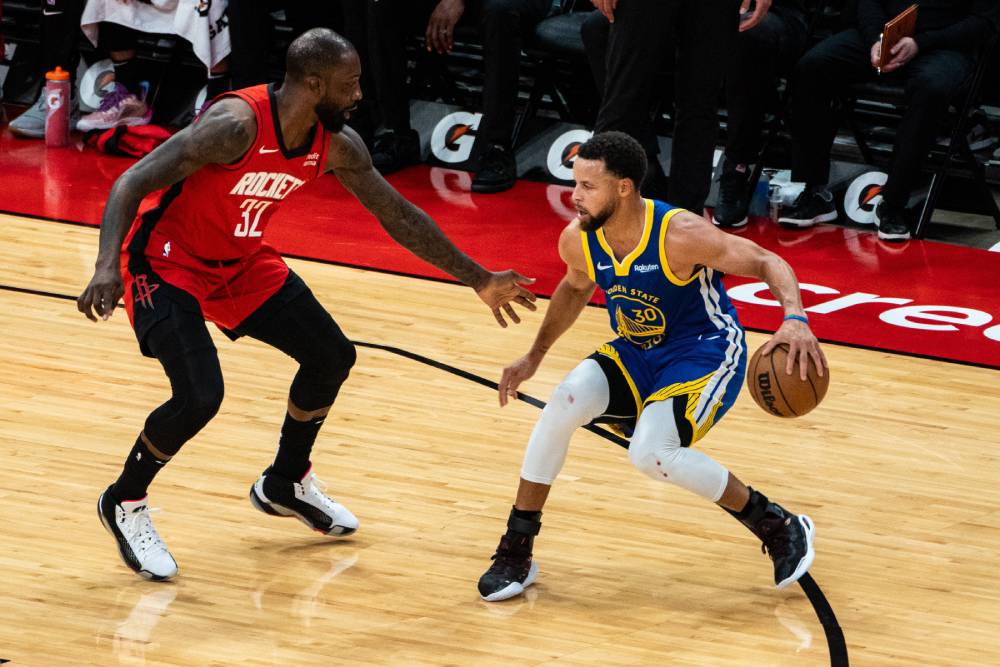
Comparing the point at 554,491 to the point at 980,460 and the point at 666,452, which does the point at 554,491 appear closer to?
the point at 666,452

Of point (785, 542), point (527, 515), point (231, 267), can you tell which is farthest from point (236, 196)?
point (785, 542)

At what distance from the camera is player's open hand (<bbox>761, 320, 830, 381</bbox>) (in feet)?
12.6

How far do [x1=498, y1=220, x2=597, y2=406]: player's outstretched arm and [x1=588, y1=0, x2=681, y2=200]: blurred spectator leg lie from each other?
3.13 meters

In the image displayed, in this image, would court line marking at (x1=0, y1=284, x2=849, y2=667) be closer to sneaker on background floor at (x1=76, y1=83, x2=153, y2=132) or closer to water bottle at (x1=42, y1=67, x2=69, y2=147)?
water bottle at (x1=42, y1=67, x2=69, y2=147)

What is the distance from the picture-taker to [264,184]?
14.0 feet

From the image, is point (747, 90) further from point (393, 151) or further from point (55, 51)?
point (55, 51)

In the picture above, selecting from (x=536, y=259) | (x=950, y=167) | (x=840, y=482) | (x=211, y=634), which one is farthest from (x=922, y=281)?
(x=211, y=634)

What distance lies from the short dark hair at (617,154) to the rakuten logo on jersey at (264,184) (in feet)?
2.81

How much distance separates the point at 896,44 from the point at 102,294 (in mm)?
5453

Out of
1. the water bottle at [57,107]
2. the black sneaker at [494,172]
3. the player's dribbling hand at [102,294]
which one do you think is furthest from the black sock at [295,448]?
the water bottle at [57,107]

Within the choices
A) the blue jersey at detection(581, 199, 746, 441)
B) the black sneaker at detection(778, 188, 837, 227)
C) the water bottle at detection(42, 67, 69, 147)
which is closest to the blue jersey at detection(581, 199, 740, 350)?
the blue jersey at detection(581, 199, 746, 441)

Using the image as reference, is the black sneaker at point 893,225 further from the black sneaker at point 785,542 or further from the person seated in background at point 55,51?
the person seated in background at point 55,51

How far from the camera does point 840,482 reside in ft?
17.0

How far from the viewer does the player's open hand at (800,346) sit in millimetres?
3844
